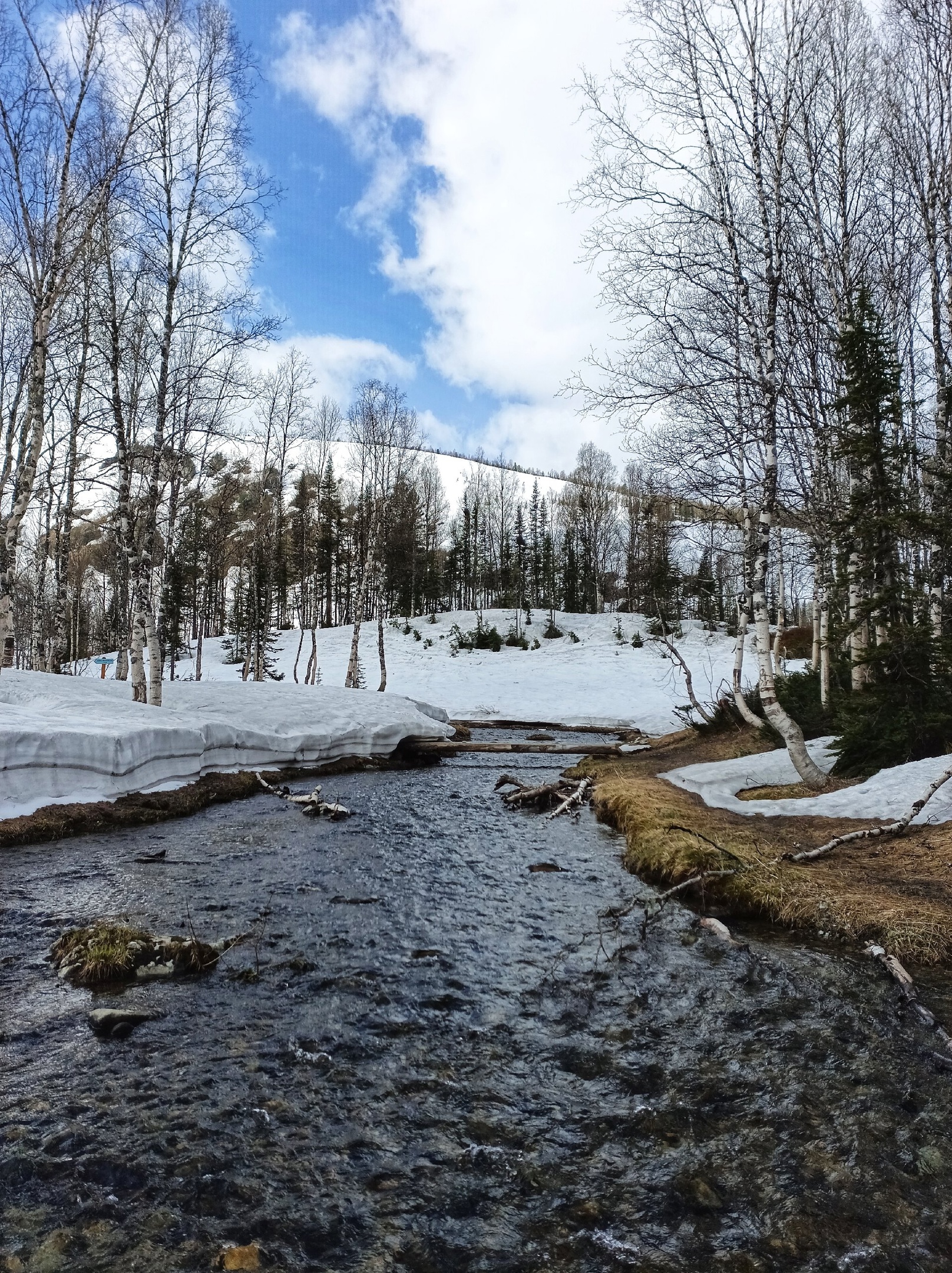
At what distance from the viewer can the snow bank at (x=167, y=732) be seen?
8.87m

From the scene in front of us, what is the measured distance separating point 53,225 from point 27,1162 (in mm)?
13813

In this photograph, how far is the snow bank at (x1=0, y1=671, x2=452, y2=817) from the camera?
887cm

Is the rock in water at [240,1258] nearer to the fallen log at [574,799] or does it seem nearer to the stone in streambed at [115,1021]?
the stone in streambed at [115,1021]

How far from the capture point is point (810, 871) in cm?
586

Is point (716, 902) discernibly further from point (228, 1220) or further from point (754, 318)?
point (754, 318)

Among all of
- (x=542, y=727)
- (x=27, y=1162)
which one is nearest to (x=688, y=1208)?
(x=27, y=1162)

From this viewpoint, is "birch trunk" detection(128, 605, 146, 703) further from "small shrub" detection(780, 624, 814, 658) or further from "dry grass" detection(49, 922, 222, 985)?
"small shrub" detection(780, 624, 814, 658)

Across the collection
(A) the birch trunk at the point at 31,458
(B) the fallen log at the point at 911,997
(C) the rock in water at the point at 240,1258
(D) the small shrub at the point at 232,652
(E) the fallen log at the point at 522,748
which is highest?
(A) the birch trunk at the point at 31,458

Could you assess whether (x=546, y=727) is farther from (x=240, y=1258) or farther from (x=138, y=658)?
(x=240, y=1258)

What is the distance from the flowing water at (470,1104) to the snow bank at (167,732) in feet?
12.5

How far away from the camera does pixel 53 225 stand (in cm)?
1116

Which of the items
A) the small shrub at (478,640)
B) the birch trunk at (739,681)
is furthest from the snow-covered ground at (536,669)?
the birch trunk at (739,681)

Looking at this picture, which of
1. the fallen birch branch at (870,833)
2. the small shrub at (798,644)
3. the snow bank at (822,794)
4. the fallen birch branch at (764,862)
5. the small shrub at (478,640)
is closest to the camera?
the fallen birch branch at (764,862)

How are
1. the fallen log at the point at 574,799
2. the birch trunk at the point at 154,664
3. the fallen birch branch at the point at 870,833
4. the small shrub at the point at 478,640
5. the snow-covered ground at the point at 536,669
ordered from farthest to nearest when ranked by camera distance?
the small shrub at the point at 478,640
the snow-covered ground at the point at 536,669
the birch trunk at the point at 154,664
the fallen log at the point at 574,799
the fallen birch branch at the point at 870,833
